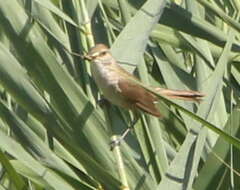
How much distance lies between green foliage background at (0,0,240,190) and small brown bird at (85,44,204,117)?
1.3 inches

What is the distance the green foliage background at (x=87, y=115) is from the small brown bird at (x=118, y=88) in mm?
34

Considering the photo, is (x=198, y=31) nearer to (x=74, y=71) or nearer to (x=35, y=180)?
(x=74, y=71)

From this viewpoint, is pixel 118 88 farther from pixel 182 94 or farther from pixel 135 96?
pixel 182 94

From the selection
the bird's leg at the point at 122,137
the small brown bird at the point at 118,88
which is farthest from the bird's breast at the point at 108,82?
the bird's leg at the point at 122,137

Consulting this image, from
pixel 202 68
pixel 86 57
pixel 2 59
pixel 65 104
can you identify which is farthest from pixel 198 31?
pixel 2 59

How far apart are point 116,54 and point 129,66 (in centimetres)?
6

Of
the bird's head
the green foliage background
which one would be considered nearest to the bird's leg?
the green foliage background

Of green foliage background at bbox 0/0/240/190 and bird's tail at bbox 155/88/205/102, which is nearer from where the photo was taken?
green foliage background at bbox 0/0/240/190

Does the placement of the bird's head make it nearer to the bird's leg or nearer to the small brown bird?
the small brown bird

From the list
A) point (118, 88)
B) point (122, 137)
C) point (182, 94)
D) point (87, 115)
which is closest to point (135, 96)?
point (118, 88)

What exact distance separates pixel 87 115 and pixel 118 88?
49 cm

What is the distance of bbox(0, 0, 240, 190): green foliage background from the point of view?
134 centimetres

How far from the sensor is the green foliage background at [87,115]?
1.34m

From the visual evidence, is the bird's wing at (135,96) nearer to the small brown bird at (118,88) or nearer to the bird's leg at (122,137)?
the small brown bird at (118,88)
